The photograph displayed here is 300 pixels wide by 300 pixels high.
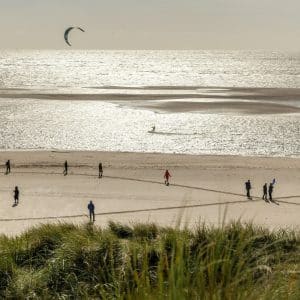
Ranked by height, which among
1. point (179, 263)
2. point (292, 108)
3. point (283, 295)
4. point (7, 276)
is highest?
point (292, 108)

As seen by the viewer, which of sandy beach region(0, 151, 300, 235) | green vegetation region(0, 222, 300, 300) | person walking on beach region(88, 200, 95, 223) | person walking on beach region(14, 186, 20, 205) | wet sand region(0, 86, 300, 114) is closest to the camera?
green vegetation region(0, 222, 300, 300)

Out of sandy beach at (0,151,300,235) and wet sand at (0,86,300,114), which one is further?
wet sand at (0,86,300,114)

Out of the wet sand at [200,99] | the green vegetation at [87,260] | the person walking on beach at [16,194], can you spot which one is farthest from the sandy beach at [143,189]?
the wet sand at [200,99]

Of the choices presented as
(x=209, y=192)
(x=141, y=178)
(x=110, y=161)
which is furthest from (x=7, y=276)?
(x=110, y=161)

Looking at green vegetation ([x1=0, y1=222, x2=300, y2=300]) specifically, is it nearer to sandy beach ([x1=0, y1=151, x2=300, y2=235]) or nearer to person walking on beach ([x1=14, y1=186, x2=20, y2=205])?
sandy beach ([x1=0, y1=151, x2=300, y2=235])

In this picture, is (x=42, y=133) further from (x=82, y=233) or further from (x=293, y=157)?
(x=82, y=233)

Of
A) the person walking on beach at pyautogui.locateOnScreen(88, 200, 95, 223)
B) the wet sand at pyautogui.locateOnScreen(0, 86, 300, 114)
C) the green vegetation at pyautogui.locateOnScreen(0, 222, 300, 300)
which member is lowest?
the person walking on beach at pyautogui.locateOnScreen(88, 200, 95, 223)

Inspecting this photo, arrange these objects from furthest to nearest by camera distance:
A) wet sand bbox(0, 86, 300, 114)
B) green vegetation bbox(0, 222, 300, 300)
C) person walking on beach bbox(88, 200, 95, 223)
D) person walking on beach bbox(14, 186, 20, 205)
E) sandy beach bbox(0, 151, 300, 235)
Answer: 1. wet sand bbox(0, 86, 300, 114)
2. person walking on beach bbox(14, 186, 20, 205)
3. sandy beach bbox(0, 151, 300, 235)
4. person walking on beach bbox(88, 200, 95, 223)
5. green vegetation bbox(0, 222, 300, 300)

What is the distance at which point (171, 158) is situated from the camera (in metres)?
34.9

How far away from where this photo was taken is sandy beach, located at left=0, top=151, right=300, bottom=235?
19.6 m

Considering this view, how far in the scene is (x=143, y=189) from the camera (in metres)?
25.1

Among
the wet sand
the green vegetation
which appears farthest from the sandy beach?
the wet sand

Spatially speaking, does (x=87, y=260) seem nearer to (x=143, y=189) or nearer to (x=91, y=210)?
(x=91, y=210)

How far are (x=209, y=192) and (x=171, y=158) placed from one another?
1045cm
